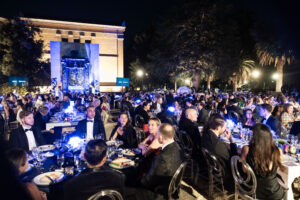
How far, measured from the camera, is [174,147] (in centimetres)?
300

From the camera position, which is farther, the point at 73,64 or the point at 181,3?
the point at 181,3

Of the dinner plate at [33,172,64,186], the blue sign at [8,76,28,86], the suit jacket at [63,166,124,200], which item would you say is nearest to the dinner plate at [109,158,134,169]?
the dinner plate at [33,172,64,186]

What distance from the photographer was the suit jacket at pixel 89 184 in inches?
79.4

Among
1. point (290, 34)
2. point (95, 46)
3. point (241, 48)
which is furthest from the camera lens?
point (241, 48)

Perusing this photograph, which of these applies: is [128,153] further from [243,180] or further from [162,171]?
[243,180]

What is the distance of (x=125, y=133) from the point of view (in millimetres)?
4977

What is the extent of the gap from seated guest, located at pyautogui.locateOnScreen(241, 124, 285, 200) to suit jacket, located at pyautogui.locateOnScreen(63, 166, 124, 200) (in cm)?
197

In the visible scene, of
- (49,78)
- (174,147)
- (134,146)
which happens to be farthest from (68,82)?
(174,147)

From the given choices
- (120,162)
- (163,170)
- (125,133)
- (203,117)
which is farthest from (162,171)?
(203,117)

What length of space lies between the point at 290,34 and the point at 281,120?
2969 millimetres

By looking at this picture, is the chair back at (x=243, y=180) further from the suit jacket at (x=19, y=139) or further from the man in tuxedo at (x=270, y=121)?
the suit jacket at (x=19, y=139)

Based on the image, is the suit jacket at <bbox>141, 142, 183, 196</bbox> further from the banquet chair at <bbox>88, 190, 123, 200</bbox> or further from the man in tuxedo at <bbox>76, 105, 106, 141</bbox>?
the man in tuxedo at <bbox>76, 105, 106, 141</bbox>

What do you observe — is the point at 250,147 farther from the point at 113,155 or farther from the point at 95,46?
the point at 95,46

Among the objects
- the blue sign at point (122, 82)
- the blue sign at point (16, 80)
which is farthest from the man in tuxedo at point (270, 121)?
the blue sign at point (16, 80)
